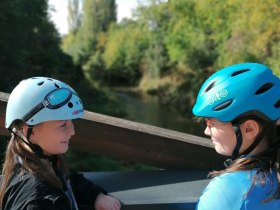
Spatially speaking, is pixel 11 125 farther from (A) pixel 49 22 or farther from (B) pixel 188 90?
(B) pixel 188 90

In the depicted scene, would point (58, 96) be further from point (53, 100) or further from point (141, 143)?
point (141, 143)

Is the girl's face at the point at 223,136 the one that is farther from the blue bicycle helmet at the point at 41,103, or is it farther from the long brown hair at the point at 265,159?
the blue bicycle helmet at the point at 41,103

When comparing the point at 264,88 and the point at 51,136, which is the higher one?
the point at 264,88

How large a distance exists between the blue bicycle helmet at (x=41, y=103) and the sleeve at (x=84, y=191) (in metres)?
0.36

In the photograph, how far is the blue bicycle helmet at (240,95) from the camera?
5.36ft

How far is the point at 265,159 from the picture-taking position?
1.57m

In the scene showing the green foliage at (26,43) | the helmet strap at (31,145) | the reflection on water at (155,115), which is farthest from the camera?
the reflection on water at (155,115)

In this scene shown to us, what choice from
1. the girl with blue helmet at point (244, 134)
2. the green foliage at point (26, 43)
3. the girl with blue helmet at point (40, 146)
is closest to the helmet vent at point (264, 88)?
the girl with blue helmet at point (244, 134)

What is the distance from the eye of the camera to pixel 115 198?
2004mm

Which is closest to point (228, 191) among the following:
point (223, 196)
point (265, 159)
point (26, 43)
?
point (223, 196)

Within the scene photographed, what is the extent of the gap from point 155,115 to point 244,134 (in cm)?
2298

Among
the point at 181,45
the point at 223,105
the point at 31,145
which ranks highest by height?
the point at 181,45

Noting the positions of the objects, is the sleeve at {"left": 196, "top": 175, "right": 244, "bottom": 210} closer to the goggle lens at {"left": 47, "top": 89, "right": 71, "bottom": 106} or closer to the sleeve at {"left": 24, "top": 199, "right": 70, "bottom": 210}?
the sleeve at {"left": 24, "top": 199, "right": 70, "bottom": 210}

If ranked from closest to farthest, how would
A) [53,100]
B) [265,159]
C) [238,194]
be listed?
[238,194], [265,159], [53,100]
